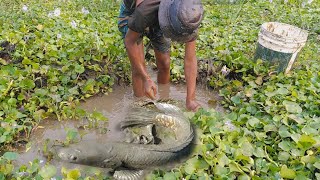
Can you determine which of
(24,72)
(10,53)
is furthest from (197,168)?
(10,53)

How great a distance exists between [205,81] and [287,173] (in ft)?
5.85

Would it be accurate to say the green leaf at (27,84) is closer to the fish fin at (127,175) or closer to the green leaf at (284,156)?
the fish fin at (127,175)

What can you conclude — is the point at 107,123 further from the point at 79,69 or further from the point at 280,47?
the point at 280,47

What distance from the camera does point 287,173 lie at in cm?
236

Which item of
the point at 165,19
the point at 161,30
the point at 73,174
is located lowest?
the point at 73,174

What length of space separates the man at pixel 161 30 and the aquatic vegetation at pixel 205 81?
0.34m

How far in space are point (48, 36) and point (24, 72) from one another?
3.02 feet

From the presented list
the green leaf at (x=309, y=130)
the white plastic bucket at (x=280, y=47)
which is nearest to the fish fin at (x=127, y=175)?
the green leaf at (x=309, y=130)

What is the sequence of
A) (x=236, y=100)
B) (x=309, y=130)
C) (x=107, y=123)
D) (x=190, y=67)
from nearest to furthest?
(x=309, y=130)
(x=190, y=67)
(x=107, y=123)
(x=236, y=100)

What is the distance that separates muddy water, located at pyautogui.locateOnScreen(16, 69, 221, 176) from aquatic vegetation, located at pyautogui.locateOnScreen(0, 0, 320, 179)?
84mm

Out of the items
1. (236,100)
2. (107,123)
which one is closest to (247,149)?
(236,100)

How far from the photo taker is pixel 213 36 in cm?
494

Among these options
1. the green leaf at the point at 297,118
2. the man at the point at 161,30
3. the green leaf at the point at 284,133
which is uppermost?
the man at the point at 161,30

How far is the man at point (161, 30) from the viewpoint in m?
2.54
